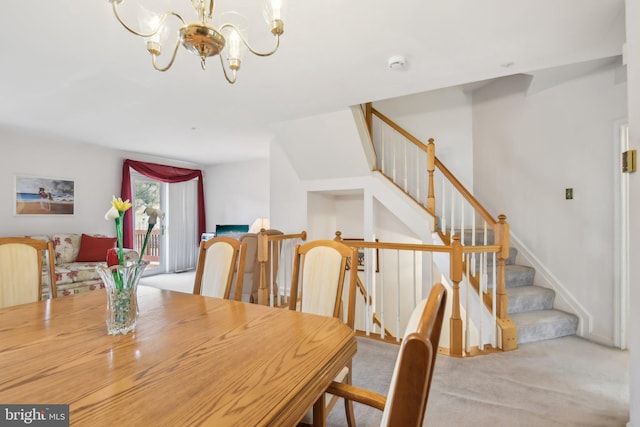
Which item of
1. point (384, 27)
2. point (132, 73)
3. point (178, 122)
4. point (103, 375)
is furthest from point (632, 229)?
point (178, 122)

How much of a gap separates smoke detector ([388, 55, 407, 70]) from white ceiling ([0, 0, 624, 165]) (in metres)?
0.05

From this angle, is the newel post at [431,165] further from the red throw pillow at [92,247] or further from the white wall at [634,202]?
the red throw pillow at [92,247]

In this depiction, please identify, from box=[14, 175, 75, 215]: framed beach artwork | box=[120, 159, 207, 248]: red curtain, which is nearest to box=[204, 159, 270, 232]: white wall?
box=[120, 159, 207, 248]: red curtain

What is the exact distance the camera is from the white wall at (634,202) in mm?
1331

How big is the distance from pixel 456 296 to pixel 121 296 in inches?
88.0

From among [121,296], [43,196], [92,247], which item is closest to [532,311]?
[121,296]

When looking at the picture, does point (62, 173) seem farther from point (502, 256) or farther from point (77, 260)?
point (502, 256)

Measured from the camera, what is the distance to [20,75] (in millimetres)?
2471

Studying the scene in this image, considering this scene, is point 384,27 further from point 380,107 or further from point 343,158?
point 380,107

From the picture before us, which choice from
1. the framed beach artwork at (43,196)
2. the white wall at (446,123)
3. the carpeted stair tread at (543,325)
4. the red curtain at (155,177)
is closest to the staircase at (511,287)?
the carpeted stair tread at (543,325)

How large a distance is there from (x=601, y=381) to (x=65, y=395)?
9.48ft

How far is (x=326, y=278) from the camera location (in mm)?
1607

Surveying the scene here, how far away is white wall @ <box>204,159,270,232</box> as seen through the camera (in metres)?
6.20

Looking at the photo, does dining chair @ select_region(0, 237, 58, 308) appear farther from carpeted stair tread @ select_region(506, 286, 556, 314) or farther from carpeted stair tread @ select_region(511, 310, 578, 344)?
carpeted stair tread @ select_region(506, 286, 556, 314)
